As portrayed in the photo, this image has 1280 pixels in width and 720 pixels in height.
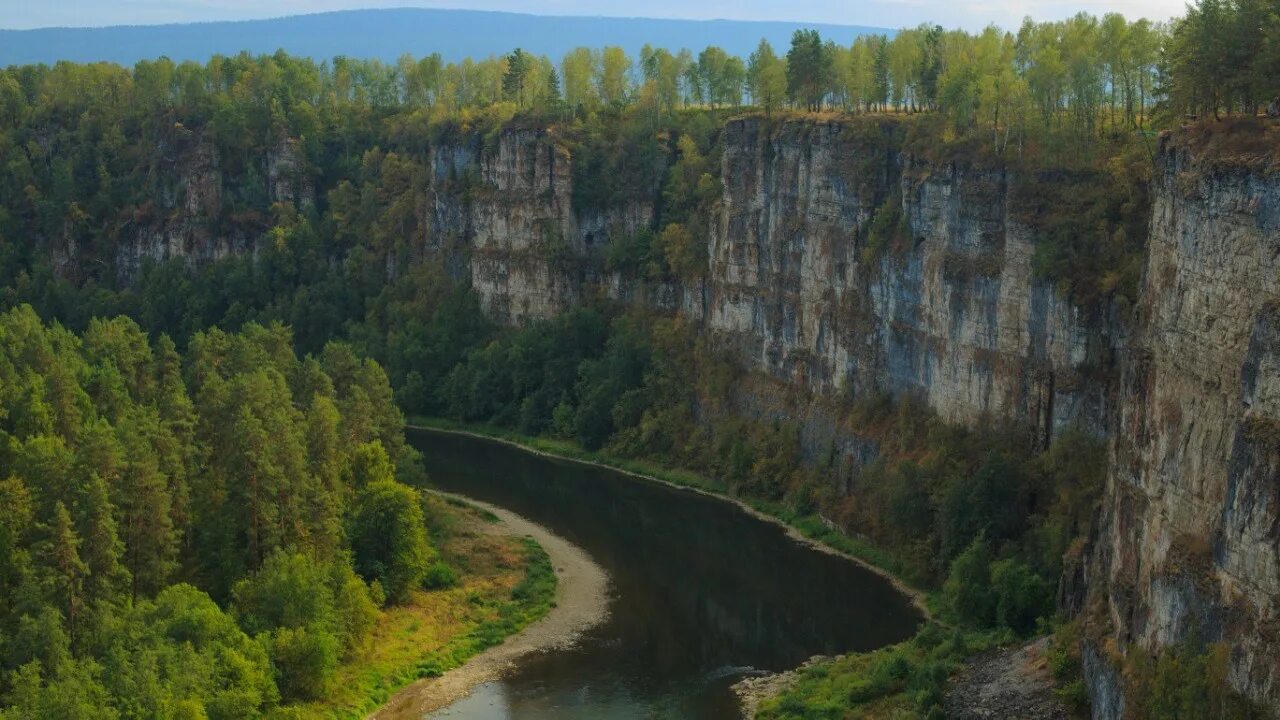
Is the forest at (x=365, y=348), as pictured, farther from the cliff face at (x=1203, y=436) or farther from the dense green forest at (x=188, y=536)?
the cliff face at (x=1203, y=436)

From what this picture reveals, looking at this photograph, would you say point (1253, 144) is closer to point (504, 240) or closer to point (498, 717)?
point (498, 717)

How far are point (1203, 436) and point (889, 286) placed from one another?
32.1 m

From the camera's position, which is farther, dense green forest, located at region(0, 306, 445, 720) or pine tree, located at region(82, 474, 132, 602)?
pine tree, located at region(82, 474, 132, 602)

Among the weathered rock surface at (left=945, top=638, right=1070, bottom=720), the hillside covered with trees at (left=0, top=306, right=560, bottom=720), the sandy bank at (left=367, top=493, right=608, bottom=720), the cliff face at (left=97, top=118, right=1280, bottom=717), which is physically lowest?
the sandy bank at (left=367, top=493, right=608, bottom=720)

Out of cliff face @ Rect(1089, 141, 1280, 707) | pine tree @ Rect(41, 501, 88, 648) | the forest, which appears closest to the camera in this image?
cliff face @ Rect(1089, 141, 1280, 707)

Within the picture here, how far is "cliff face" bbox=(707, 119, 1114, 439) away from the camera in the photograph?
6381cm

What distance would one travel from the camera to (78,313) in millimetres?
114750

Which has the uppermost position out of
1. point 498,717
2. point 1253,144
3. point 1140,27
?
point 1140,27

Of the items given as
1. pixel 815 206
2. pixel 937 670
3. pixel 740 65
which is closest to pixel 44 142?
pixel 740 65

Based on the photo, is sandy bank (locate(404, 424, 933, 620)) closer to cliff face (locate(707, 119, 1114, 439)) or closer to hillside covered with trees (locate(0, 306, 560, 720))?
cliff face (locate(707, 119, 1114, 439))

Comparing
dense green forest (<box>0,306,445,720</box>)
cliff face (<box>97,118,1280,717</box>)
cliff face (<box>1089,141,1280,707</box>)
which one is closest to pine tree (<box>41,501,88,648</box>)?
dense green forest (<box>0,306,445,720</box>)

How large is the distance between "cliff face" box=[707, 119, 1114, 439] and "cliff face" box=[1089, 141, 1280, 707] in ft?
47.0

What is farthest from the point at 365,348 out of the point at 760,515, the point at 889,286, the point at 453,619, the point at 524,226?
the point at 453,619

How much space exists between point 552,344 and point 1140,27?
38311mm
